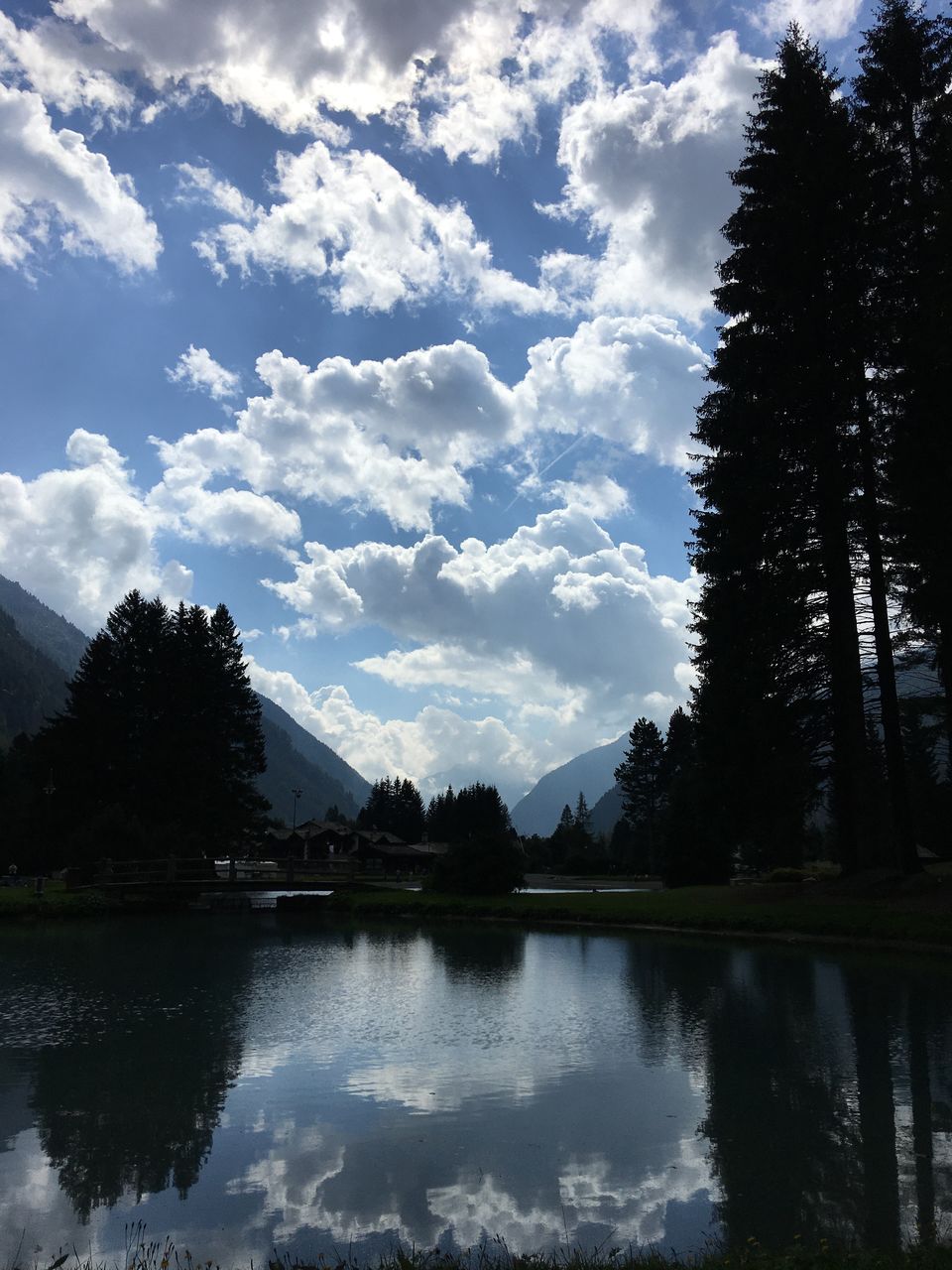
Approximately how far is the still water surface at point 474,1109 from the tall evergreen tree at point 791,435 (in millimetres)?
12504

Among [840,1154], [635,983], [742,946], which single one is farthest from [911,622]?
[840,1154]

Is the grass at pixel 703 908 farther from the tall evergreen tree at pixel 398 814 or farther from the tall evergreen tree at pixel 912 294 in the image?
the tall evergreen tree at pixel 398 814

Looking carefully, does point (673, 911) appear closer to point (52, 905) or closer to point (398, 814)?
point (52, 905)

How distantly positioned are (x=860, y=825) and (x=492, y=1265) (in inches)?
1116

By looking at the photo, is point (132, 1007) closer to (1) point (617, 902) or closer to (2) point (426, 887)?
(1) point (617, 902)

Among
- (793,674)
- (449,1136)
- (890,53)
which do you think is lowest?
(449,1136)

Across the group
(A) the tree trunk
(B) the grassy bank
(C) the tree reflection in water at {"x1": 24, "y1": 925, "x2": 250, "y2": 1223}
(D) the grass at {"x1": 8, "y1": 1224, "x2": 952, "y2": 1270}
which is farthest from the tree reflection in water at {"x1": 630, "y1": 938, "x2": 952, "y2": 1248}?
(A) the tree trunk

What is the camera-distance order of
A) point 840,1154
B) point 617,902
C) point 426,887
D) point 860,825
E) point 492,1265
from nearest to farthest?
1. point 492,1265
2. point 840,1154
3. point 860,825
4. point 617,902
5. point 426,887

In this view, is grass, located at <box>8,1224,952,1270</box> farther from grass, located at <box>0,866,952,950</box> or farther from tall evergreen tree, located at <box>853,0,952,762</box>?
tall evergreen tree, located at <box>853,0,952,762</box>

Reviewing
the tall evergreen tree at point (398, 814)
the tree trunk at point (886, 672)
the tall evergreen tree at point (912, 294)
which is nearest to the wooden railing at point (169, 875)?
→ the tree trunk at point (886, 672)

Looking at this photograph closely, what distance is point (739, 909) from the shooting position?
32031 millimetres

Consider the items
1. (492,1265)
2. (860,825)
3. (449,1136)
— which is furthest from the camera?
(860,825)

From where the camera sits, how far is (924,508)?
2697 centimetres

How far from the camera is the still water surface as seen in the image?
8.16 m
